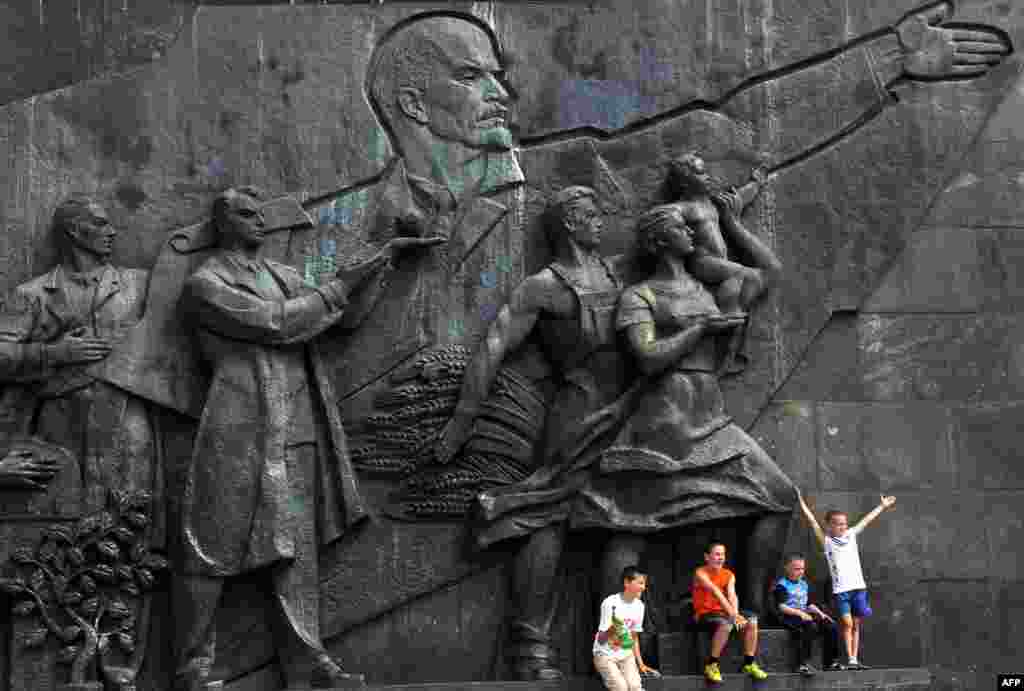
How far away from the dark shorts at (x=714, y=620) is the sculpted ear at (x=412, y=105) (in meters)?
4.08

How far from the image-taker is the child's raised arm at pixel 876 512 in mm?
11617

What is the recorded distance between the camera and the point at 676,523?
1141cm

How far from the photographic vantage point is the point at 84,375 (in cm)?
1148

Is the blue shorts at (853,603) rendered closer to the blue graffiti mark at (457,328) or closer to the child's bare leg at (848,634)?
the child's bare leg at (848,634)

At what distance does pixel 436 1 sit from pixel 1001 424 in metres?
5.18

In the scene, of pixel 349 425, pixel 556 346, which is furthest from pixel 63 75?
pixel 556 346

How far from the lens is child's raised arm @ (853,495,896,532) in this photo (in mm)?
11617

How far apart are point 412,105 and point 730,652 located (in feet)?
14.8

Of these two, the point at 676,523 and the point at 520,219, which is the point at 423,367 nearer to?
the point at 520,219

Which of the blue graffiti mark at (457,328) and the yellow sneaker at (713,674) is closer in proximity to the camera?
the yellow sneaker at (713,674)

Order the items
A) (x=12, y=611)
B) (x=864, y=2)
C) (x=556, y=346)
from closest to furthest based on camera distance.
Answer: (x=12, y=611)
(x=556, y=346)
(x=864, y=2)

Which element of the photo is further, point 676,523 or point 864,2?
point 864,2

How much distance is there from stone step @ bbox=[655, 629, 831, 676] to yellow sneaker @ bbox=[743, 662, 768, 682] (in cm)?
20

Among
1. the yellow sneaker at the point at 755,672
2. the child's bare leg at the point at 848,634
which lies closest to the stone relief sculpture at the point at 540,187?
the child's bare leg at the point at 848,634
